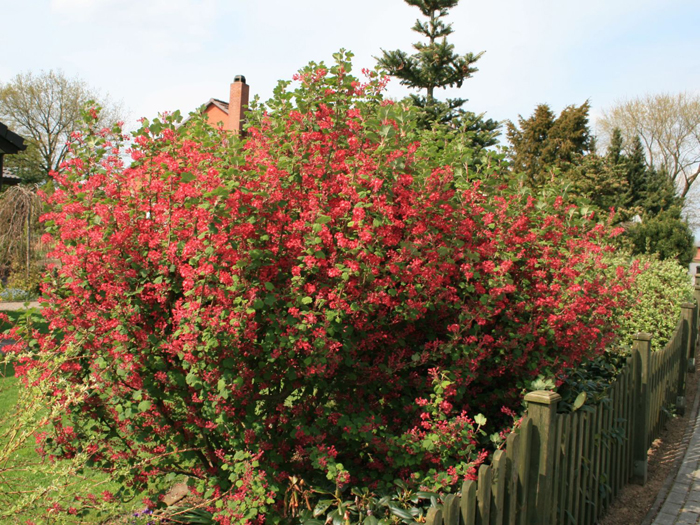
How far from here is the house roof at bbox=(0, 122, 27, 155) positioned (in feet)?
32.9

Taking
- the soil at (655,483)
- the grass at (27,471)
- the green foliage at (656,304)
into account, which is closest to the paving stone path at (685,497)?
the soil at (655,483)

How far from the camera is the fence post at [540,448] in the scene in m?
2.50

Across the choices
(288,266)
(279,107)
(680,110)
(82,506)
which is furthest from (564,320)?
(680,110)

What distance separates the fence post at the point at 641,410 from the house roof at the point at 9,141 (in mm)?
10675

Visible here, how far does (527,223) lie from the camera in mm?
3363

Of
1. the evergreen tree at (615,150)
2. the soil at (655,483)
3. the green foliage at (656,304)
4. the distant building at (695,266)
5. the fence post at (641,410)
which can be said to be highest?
the evergreen tree at (615,150)

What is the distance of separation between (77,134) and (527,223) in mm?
2692

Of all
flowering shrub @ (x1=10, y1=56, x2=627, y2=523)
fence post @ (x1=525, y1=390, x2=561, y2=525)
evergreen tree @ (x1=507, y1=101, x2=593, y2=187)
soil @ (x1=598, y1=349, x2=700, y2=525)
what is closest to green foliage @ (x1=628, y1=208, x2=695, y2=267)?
evergreen tree @ (x1=507, y1=101, x2=593, y2=187)

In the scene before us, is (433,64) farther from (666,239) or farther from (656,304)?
(666,239)

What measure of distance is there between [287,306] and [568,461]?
180 centimetres

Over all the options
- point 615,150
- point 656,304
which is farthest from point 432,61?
point 615,150

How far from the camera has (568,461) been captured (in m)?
2.91

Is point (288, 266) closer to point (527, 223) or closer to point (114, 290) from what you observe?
point (114, 290)

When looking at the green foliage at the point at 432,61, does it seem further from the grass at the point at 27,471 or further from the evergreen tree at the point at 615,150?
the evergreen tree at the point at 615,150
